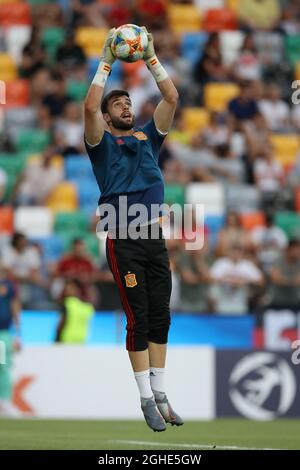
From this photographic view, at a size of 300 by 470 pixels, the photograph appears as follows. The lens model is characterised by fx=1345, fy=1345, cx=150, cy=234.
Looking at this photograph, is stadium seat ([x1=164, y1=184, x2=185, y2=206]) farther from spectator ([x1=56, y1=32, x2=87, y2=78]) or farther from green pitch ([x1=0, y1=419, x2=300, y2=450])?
green pitch ([x1=0, y1=419, x2=300, y2=450])

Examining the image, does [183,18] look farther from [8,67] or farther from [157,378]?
[157,378]

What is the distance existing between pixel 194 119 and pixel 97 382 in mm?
6351

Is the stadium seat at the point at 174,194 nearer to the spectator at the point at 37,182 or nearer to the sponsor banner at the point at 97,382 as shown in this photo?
the spectator at the point at 37,182

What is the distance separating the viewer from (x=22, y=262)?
19.0 meters

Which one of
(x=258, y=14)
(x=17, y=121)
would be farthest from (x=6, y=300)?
(x=258, y=14)

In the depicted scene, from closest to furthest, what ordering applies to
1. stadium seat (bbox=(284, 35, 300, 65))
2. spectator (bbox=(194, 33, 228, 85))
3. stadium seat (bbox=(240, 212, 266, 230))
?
stadium seat (bbox=(240, 212, 266, 230)) → spectator (bbox=(194, 33, 228, 85)) → stadium seat (bbox=(284, 35, 300, 65))

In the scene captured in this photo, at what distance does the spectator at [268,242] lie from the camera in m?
19.4

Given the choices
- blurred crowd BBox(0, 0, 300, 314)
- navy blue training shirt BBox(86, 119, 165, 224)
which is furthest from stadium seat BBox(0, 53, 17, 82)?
navy blue training shirt BBox(86, 119, 165, 224)

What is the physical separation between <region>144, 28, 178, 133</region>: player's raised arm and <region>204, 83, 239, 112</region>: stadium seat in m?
12.2

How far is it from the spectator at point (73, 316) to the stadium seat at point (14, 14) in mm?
7370

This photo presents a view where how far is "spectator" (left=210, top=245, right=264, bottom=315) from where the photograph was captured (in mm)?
18562

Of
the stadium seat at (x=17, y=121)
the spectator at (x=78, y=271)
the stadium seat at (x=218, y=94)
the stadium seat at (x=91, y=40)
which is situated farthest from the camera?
the stadium seat at (x=91, y=40)

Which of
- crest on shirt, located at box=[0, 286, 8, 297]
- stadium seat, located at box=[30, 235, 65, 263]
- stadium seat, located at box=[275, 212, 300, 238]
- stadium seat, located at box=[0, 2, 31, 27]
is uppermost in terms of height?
stadium seat, located at box=[0, 2, 31, 27]

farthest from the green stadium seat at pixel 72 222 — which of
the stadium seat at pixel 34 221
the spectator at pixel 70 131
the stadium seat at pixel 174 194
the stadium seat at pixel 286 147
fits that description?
the stadium seat at pixel 286 147
